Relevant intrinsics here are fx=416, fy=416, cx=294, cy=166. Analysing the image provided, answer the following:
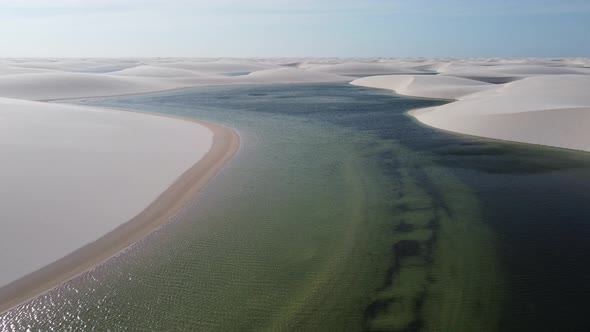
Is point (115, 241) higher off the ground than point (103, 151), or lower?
lower

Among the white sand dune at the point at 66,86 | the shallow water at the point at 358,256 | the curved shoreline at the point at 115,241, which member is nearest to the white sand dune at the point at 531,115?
the shallow water at the point at 358,256

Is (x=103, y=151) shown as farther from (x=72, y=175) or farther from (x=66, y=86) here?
(x=66, y=86)

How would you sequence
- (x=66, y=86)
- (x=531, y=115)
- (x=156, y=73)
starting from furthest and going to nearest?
(x=156, y=73) < (x=66, y=86) < (x=531, y=115)

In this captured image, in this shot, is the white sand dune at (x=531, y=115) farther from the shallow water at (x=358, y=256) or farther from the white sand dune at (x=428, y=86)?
the white sand dune at (x=428, y=86)

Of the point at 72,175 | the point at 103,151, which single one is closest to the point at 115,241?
the point at 72,175

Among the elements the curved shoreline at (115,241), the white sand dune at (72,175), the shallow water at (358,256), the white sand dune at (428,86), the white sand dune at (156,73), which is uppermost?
the white sand dune at (156,73)

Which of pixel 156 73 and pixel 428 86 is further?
pixel 156 73
